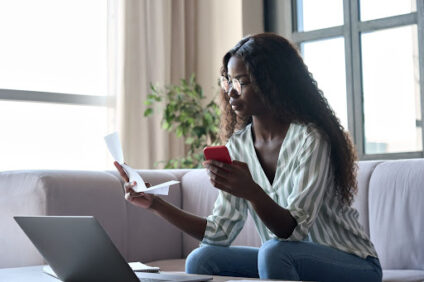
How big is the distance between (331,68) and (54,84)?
1677 millimetres

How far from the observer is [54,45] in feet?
13.8

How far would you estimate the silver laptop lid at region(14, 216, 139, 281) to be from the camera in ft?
3.98

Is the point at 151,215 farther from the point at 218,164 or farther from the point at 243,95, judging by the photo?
the point at 218,164

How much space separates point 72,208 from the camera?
2549mm

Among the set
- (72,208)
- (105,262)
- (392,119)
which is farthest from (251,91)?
(392,119)

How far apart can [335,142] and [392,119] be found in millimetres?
2299

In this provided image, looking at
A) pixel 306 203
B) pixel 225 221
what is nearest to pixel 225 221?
pixel 225 221

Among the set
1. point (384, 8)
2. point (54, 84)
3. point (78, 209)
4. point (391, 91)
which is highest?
point (384, 8)

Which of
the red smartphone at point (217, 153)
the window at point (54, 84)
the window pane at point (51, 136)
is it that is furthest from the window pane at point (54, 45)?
the red smartphone at point (217, 153)

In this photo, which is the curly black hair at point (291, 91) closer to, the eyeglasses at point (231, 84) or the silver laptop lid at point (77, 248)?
the eyeglasses at point (231, 84)

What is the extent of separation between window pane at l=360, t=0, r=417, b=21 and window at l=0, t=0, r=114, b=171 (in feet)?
5.19

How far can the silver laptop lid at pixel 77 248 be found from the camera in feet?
3.98

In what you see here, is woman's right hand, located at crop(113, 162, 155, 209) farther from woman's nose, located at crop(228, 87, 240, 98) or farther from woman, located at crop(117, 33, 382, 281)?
woman's nose, located at crop(228, 87, 240, 98)

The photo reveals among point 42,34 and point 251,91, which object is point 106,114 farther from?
point 251,91
